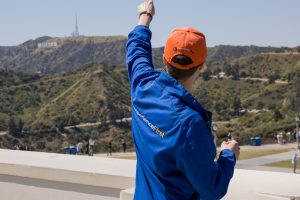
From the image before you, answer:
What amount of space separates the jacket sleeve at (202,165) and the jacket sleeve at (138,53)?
476mm

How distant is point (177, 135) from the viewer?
64.8 inches

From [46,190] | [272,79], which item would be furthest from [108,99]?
[46,190]

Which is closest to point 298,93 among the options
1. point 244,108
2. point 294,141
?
point 244,108

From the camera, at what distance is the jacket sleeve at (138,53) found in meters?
2.06

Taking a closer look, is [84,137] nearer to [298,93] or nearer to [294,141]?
[298,93]

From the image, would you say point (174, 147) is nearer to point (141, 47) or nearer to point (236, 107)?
point (141, 47)

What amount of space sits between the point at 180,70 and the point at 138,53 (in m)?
0.38

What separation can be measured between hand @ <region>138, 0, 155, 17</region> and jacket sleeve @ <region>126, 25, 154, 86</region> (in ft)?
0.29

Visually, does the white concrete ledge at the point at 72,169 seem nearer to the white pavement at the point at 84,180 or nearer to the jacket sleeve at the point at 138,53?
the white pavement at the point at 84,180

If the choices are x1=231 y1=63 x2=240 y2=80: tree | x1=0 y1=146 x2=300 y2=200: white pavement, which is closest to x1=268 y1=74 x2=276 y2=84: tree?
x1=231 y1=63 x2=240 y2=80: tree

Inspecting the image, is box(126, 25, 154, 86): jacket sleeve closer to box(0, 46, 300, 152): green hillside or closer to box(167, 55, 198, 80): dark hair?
box(167, 55, 198, 80): dark hair

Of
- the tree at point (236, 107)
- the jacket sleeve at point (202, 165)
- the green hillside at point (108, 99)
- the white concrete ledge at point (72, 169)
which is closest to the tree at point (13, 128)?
the green hillside at point (108, 99)

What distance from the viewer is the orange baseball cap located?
179 centimetres

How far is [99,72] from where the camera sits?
7538cm
